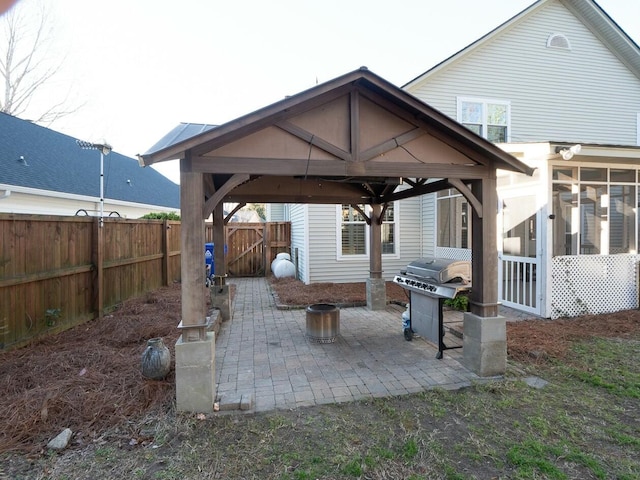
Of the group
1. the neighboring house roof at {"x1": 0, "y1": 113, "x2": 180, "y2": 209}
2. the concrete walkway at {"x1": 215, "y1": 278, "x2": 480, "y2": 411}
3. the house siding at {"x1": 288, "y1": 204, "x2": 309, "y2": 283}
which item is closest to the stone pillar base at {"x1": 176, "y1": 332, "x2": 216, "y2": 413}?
the concrete walkway at {"x1": 215, "y1": 278, "x2": 480, "y2": 411}

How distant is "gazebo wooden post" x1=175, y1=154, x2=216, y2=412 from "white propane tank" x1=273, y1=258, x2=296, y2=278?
27.3 feet

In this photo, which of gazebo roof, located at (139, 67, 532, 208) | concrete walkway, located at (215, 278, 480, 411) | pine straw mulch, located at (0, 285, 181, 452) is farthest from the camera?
concrete walkway, located at (215, 278, 480, 411)

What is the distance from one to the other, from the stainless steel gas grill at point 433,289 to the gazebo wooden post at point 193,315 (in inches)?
116

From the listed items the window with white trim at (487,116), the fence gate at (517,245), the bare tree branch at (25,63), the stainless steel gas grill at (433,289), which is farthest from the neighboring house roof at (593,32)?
the bare tree branch at (25,63)

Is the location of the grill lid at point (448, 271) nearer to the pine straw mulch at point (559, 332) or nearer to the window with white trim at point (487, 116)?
the pine straw mulch at point (559, 332)

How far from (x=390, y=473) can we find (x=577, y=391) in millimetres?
2590

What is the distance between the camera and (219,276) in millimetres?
6973

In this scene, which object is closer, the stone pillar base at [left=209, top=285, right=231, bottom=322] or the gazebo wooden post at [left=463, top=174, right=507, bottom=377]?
the gazebo wooden post at [left=463, top=174, right=507, bottom=377]

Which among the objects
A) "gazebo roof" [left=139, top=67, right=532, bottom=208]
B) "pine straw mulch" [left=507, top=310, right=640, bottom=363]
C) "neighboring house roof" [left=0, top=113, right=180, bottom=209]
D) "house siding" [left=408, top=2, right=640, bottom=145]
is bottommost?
"pine straw mulch" [left=507, top=310, right=640, bottom=363]

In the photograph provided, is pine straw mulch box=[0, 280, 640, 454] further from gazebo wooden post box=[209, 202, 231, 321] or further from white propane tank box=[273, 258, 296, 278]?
white propane tank box=[273, 258, 296, 278]

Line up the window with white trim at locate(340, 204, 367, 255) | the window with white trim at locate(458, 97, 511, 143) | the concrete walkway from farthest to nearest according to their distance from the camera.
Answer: the window with white trim at locate(340, 204, 367, 255) < the window with white trim at locate(458, 97, 511, 143) < the concrete walkway

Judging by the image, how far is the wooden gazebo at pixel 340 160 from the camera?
354cm

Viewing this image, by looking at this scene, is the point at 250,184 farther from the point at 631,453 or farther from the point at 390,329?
the point at 631,453

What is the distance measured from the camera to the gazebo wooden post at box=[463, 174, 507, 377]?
166 inches
